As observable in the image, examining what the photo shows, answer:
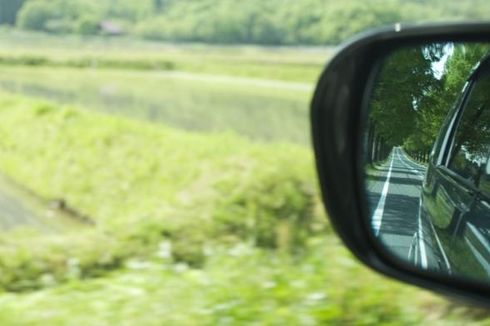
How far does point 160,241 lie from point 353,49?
3805mm

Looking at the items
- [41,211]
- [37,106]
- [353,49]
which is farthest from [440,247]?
[37,106]

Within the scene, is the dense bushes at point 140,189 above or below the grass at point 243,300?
below

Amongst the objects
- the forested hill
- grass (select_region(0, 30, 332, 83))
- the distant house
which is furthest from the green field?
the distant house

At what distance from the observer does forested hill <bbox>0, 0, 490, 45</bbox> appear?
9.01m

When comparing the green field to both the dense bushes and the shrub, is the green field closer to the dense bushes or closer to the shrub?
the dense bushes

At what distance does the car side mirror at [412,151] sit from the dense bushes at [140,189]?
116 inches

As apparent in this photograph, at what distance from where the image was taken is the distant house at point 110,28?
2412cm

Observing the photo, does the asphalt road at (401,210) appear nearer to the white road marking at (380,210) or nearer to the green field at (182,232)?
the white road marking at (380,210)

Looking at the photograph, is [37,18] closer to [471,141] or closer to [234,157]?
[234,157]

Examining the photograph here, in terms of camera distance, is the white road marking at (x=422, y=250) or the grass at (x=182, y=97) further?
the grass at (x=182, y=97)

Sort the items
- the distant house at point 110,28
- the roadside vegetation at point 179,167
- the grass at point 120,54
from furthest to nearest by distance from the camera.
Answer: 1. the distant house at point 110,28
2. the grass at point 120,54
3. the roadside vegetation at point 179,167

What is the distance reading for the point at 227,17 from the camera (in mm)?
18469

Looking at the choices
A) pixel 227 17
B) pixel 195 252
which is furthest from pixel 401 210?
pixel 227 17

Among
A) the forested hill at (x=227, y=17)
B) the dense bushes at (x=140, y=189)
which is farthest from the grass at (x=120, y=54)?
the dense bushes at (x=140, y=189)
